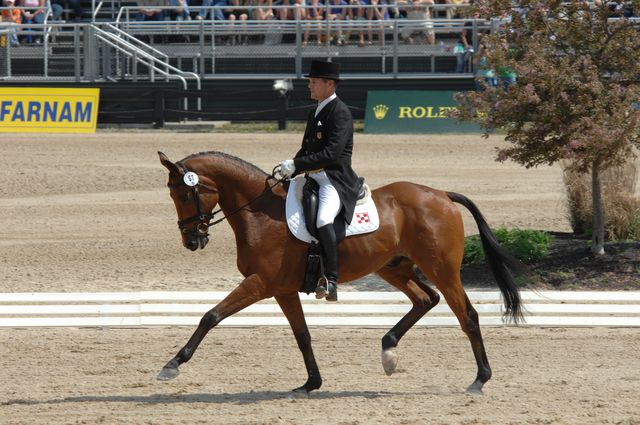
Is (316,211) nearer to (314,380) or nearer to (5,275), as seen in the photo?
(314,380)

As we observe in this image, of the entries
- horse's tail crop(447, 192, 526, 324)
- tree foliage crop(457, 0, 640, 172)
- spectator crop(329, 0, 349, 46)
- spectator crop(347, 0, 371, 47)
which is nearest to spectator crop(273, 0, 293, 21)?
spectator crop(329, 0, 349, 46)

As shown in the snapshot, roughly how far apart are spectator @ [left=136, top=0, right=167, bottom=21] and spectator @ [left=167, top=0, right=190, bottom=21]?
0.27m

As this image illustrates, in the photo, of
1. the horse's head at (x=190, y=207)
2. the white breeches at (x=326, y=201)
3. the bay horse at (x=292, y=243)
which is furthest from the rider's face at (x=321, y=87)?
the horse's head at (x=190, y=207)

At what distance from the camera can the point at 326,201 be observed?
326 inches

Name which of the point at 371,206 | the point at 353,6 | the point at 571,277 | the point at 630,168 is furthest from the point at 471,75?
the point at 371,206

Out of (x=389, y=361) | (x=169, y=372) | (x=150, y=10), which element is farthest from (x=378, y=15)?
(x=169, y=372)

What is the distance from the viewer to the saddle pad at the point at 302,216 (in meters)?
8.29

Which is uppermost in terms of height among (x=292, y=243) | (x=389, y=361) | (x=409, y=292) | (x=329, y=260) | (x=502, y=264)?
(x=292, y=243)

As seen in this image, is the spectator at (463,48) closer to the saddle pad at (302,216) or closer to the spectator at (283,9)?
the spectator at (283,9)

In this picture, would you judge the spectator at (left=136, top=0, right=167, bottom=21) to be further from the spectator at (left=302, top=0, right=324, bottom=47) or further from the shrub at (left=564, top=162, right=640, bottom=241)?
the shrub at (left=564, top=162, right=640, bottom=241)

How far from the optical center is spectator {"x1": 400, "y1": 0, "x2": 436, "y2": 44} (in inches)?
1049

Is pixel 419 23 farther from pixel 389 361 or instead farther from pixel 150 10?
pixel 389 361

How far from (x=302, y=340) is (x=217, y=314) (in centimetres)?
79

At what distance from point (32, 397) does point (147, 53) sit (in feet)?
66.0
